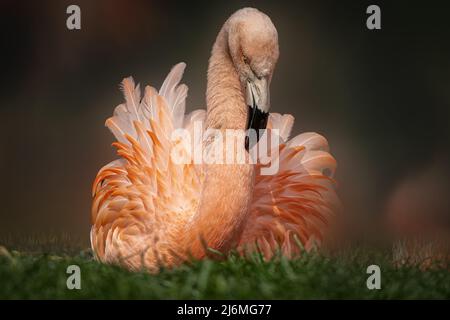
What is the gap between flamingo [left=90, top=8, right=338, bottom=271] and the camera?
3.32 metres

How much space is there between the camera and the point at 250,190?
3387 millimetres

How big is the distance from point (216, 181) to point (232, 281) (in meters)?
0.51

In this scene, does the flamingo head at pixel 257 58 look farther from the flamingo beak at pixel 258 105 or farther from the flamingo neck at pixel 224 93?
the flamingo neck at pixel 224 93

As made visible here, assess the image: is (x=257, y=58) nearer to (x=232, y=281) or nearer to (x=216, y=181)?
(x=216, y=181)

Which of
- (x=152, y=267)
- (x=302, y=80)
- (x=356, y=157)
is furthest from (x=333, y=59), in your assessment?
(x=152, y=267)

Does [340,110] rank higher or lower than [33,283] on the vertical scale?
higher

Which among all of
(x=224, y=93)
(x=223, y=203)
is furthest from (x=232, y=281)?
(x=224, y=93)

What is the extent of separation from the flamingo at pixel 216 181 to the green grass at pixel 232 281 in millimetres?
192

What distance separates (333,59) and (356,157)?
56cm

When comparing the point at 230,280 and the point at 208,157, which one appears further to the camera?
the point at 208,157

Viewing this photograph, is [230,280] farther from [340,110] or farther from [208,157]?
[340,110]

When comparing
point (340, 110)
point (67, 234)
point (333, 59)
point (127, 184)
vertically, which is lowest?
point (67, 234)

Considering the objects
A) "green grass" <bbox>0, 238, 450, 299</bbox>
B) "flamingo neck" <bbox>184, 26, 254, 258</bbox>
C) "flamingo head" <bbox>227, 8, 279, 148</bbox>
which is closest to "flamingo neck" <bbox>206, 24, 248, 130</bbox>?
"flamingo neck" <bbox>184, 26, 254, 258</bbox>
